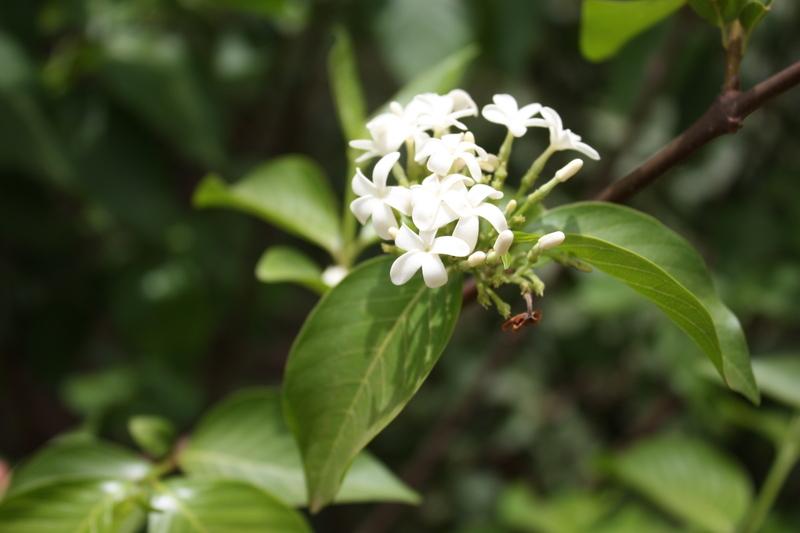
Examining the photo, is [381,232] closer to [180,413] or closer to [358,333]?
[358,333]

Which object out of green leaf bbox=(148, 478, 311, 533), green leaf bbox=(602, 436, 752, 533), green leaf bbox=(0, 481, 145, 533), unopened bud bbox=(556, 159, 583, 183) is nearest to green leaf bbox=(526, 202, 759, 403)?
unopened bud bbox=(556, 159, 583, 183)

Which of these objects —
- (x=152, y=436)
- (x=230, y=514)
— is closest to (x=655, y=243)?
(x=230, y=514)

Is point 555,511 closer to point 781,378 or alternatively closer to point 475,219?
point 781,378

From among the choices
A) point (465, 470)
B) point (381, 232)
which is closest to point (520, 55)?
point (381, 232)

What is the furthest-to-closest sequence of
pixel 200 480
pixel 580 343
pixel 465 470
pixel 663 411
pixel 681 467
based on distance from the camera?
pixel 465 470 < pixel 580 343 < pixel 663 411 < pixel 681 467 < pixel 200 480

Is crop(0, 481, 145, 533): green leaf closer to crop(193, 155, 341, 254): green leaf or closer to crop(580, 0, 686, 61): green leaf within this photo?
crop(193, 155, 341, 254): green leaf
